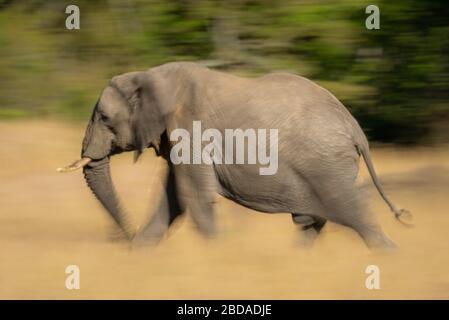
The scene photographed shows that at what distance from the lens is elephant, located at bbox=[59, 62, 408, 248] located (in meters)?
5.32

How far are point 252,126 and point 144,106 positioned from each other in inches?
23.2

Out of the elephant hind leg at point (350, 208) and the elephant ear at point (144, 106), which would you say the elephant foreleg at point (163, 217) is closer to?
the elephant ear at point (144, 106)

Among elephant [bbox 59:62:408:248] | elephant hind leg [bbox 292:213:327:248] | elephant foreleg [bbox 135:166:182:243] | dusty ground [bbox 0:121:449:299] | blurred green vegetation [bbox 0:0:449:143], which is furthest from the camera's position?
blurred green vegetation [bbox 0:0:449:143]

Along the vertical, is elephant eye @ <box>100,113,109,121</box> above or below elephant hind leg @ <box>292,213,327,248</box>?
above

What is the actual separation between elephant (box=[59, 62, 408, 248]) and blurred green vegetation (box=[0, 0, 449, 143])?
3.38 m

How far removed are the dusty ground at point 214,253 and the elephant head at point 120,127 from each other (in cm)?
33

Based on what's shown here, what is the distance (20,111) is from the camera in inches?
384

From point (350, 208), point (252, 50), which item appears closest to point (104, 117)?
point (350, 208)

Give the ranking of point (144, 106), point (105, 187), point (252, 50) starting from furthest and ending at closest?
1. point (252, 50)
2. point (105, 187)
3. point (144, 106)

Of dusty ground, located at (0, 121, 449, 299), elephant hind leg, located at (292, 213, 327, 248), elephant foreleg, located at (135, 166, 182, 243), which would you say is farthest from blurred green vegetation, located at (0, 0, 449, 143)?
elephant foreleg, located at (135, 166, 182, 243)

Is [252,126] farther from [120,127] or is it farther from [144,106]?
[120,127]

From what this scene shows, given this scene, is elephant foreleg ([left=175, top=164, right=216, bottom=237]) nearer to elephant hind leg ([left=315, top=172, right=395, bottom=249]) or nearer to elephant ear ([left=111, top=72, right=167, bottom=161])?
elephant ear ([left=111, top=72, right=167, bottom=161])

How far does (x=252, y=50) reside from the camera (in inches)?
376

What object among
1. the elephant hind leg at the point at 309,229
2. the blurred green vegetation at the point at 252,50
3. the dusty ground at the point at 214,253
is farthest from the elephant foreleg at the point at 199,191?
the blurred green vegetation at the point at 252,50
